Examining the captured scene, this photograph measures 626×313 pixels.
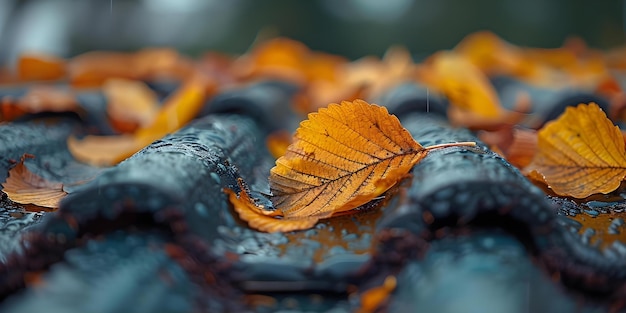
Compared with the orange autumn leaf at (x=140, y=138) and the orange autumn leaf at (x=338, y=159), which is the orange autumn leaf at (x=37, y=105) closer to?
the orange autumn leaf at (x=140, y=138)

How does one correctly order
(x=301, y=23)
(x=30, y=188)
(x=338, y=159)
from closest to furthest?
1. (x=338, y=159)
2. (x=30, y=188)
3. (x=301, y=23)

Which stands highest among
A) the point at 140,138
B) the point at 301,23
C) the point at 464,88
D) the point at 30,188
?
the point at 30,188

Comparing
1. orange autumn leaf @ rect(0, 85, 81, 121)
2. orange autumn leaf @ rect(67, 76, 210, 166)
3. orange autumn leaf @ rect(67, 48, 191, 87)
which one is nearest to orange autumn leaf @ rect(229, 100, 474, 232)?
orange autumn leaf @ rect(67, 76, 210, 166)

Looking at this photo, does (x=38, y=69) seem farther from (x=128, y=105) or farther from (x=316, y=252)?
(x=316, y=252)

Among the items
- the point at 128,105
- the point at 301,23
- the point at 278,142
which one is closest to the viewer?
the point at 278,142

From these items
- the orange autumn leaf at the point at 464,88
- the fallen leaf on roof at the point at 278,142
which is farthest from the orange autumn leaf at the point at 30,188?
the orange autumn leaf at the point at 464,88

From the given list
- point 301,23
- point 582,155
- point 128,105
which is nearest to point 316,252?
point 582,155

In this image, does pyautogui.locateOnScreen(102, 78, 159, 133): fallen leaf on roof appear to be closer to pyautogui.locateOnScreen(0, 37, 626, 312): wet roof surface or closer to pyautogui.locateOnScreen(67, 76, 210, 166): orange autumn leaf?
pyautogui.locateOnScreen(67, 76, 210, 166): orange autumn leaf
